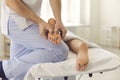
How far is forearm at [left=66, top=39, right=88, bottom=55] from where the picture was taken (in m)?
1.30

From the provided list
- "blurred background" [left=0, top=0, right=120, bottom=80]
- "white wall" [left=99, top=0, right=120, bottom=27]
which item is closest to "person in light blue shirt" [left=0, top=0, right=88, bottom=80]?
"blurred background" [left=0, top=0, right=120, bottom=80]

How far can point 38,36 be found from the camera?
4.13 ft

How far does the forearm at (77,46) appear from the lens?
1.30 metres

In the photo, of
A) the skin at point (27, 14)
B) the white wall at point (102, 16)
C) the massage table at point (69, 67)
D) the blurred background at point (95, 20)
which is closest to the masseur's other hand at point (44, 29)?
the skin at point (27, 14)

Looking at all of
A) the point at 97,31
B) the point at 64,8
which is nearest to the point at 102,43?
the point at 97,31

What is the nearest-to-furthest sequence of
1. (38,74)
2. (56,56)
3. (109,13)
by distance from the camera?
1. (38,74)
2. (56,56)
3. (109,13)

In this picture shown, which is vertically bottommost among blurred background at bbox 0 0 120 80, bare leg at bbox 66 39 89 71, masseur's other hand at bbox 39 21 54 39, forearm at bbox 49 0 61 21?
blurred background at bbox 0 0 120 80

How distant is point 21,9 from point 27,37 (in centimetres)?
15

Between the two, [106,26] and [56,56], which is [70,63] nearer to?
[56,56]

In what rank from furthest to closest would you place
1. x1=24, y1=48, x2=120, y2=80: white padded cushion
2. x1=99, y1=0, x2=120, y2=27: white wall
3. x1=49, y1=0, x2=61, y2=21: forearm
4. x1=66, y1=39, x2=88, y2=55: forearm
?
x1=99, y1=0, x2=120, y2=27: white wall → x1=49, y1=0, x2=61, y2=21: forearm → x1=66, y1=39, x2=88, y2=55: forearm → x1=24, y1=48, x2=120, y2=80: white padded cushion

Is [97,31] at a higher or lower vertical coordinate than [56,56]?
lower

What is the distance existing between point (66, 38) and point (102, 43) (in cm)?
233

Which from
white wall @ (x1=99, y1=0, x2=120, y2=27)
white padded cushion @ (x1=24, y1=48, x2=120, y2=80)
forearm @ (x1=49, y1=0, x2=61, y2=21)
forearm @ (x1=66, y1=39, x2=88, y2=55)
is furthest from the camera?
white wall @ (x1=99, y1=0, x2=120, y2=27)

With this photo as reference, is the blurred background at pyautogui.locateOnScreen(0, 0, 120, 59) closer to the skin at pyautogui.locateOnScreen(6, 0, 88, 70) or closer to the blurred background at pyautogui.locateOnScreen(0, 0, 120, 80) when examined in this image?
the blurred background at pyautogui.locateOnScreen(0, 0, 120, 80)
